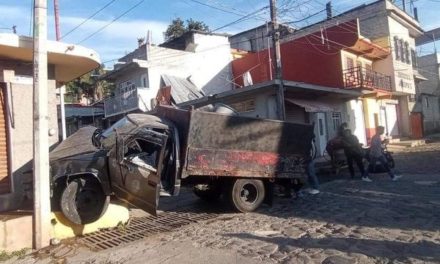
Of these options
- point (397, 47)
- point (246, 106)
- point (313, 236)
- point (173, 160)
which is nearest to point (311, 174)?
point (173, 160)

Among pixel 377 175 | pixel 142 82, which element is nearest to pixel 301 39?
pixel 142 82

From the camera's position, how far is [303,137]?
35.5 feet

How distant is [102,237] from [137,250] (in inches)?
51.0

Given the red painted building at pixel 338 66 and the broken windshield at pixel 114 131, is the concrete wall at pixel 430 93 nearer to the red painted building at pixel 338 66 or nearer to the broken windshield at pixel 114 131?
the red painted building at pixel 338 66

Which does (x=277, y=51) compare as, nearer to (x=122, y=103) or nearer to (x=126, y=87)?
(x=122, y=103)

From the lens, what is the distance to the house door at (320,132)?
22969mm

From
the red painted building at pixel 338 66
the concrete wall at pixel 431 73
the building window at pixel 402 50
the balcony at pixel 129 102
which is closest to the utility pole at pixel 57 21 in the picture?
the balcony at pixel 129 102

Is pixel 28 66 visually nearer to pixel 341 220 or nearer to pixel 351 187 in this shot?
pixel 341 220

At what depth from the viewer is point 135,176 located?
814 cm

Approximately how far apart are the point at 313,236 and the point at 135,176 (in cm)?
340

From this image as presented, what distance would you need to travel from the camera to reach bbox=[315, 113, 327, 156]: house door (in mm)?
22969

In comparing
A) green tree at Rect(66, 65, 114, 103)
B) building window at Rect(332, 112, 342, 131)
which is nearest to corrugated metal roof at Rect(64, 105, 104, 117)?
green tree at Rect(66, 65, 114, 103)

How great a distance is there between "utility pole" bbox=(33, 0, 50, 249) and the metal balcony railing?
61.8ft

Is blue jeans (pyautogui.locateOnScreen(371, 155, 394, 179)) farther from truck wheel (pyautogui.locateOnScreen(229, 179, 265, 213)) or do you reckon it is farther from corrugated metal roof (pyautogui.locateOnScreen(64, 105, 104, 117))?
corrugated metal roof (pyautogui.locateOnScreen(64, 105, 104, 117))
